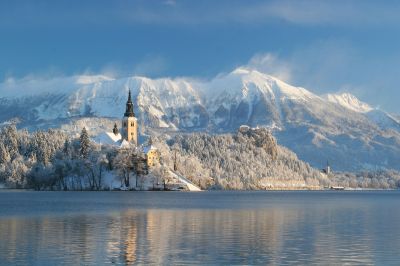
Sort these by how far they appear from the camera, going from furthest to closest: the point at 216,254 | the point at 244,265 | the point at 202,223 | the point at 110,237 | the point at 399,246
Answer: the point at 202,223 → the point at 110,237 → the point at 399,246 → the point at 216,254 → the point at 244,265

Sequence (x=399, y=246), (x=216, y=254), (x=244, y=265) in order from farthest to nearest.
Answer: (x=399, y=246)
(x=216, y=254)
(x=244, y=265)

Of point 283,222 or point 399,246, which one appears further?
point 283,222

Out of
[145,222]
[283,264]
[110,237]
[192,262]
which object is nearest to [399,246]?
[283,264]

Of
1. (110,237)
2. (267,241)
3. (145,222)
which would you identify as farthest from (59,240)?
(145,222)

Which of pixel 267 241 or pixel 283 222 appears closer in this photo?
pixel 267 241

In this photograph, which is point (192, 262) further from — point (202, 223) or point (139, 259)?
point (202, 223)

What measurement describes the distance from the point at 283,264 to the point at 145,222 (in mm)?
38152

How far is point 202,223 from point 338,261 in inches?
1336

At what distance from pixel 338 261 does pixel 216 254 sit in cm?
920

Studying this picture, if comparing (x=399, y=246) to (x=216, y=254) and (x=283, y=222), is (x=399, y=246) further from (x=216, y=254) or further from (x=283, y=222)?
(x=283, y=222)

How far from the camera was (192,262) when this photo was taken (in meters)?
52.3

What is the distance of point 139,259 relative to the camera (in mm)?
53812

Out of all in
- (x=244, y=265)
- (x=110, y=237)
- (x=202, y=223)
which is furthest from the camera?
(x=202, y=223)

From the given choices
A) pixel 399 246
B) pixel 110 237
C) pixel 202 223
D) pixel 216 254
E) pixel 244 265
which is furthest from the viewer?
pixel 202 223
